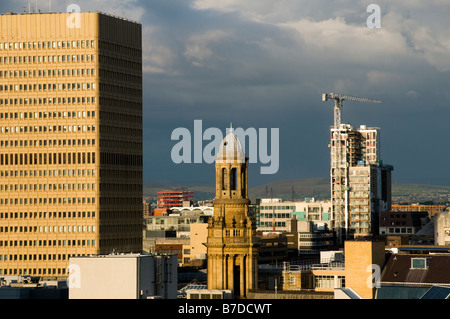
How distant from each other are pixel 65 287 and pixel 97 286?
2387 centimetres
